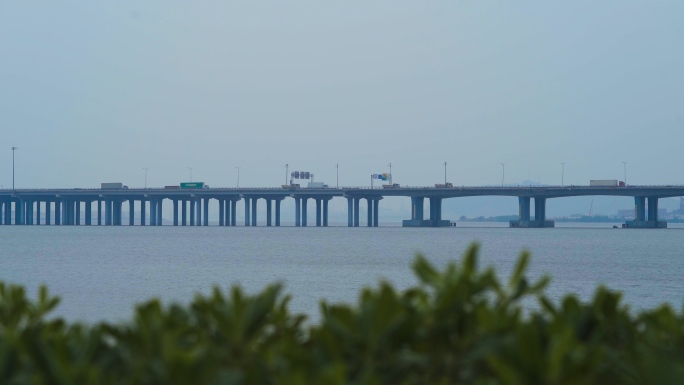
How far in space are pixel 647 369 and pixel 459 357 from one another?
1.19 metres

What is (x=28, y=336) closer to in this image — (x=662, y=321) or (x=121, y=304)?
(x=662, y=321)

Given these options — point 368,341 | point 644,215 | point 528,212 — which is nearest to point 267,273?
point 368,341

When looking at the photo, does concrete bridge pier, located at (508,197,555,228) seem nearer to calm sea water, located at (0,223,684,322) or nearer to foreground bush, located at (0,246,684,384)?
calm sea water, located at (0,223,684,322)

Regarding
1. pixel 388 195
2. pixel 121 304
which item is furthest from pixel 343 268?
pixel 388 195

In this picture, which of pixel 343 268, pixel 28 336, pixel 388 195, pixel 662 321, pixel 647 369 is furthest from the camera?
pixel 388 195

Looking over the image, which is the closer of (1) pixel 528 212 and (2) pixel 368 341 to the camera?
(2) pixel 368 341

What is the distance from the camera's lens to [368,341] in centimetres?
436

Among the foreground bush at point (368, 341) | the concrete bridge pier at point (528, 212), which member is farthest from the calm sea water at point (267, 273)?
the concrete bridge pier at point (528, 212)

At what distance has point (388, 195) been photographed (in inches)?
7141

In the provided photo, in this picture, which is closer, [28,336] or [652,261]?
[28,336]

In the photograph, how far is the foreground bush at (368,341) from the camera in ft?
13.0

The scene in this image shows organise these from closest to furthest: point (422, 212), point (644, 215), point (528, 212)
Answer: point (644, 215), point (528, 212), point (422, 212)

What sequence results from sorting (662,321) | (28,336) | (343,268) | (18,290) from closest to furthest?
1. (28,336)
2. (662,321)
3. (18,290)
4. (343,268)

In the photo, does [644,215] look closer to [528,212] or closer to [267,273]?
[528,212]
